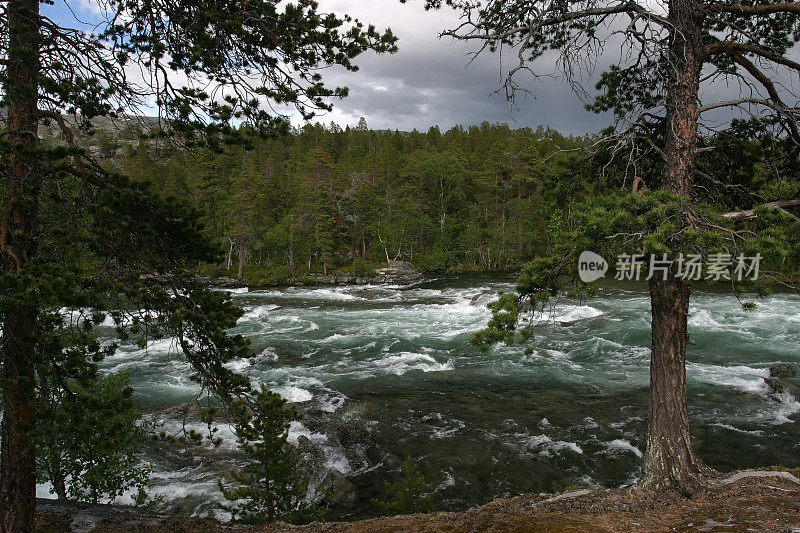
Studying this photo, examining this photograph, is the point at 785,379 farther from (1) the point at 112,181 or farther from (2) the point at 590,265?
(1) the point at 112,181

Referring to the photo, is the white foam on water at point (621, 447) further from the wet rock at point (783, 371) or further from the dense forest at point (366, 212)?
the dense forest at point (366, 212)

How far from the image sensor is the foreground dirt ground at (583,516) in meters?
4.44

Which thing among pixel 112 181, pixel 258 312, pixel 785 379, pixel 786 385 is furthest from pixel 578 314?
pixel 112 181

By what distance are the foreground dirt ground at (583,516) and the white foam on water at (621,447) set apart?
3752mm

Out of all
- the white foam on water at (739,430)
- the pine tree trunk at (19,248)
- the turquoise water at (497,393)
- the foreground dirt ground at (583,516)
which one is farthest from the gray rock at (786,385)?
the pine tree trunk at (19,248)

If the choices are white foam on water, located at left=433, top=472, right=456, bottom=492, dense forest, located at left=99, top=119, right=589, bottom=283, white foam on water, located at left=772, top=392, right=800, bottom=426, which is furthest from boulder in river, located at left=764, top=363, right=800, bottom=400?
dense forest, located at left=99, top=119, right=589, bottom=283

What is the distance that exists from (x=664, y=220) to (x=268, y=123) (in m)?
4.24

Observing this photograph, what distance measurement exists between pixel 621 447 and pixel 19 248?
34.3 feet

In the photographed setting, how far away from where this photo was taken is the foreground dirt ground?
4438mm

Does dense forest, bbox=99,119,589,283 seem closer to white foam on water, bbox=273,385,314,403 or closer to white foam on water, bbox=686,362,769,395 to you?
white foam on water, bbox=273,385,314,403

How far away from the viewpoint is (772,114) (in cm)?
574

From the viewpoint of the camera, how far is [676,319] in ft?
17.1

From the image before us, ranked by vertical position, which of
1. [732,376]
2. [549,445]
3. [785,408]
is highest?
A: [732,376]

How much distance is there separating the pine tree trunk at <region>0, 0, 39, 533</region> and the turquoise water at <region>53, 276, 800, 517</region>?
267 centimetres
